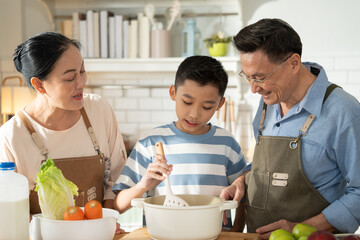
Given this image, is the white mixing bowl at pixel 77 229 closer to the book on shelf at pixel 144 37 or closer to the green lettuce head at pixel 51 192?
the green lettuce head at pixel 51 192

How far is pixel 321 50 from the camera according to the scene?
3498 millimetres

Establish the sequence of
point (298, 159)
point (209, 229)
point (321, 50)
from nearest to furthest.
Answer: point (209, 229), point (298, 159), point (321, 50)

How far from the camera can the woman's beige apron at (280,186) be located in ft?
5.22

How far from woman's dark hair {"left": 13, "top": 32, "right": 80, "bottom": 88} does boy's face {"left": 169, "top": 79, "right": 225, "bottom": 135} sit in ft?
1.72

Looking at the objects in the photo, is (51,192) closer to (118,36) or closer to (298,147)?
(298,147)

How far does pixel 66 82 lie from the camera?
183 centimetres

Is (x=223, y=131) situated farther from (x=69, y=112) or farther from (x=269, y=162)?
(x=69, y=112)

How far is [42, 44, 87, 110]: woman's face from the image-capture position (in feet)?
6.00

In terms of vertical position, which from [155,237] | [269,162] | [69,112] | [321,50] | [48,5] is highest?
[48,5]

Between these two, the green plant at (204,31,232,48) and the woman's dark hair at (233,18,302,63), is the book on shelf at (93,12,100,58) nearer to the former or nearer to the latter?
the green plant at (204,31,232,48)

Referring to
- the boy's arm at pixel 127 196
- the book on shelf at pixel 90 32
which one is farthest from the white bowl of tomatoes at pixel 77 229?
the book on shelf at pixel 90 32

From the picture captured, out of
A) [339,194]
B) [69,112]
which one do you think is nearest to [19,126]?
[69,112]

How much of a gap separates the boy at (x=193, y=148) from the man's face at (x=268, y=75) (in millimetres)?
163

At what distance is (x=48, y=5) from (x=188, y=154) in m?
2.62
